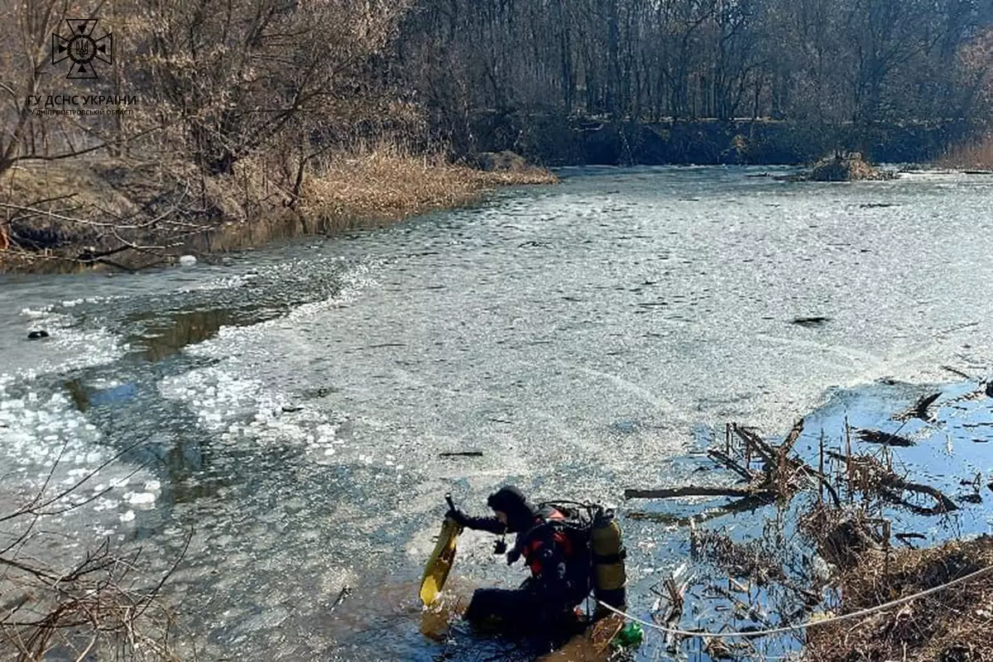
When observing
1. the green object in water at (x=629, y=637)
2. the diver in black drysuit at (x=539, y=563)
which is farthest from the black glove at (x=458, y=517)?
the green object in water at (x=629, y=637)

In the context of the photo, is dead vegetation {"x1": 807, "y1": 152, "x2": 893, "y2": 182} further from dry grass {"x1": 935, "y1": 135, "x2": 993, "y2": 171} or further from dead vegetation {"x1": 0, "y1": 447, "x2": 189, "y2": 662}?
dead vegetation {"x1": 0, "y1": 447, "x2": 189, "y2": 662}

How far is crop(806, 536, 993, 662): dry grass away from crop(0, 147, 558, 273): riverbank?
12183 mm

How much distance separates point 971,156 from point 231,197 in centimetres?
2576

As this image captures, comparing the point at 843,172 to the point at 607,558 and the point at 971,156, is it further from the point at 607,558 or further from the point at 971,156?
the point at 607,558

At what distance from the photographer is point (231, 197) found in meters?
19.5

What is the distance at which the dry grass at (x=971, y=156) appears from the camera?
30719 millimetres

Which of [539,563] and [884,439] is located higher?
[539,563]

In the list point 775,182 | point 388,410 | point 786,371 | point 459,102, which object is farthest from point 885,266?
point 459,102

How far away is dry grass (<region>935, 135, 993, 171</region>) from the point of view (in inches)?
1209

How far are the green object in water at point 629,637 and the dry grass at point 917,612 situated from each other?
0.74 m

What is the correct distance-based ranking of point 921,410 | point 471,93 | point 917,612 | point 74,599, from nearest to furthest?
point 74,599 < point 917,612 < point 921,410 < point 471,93

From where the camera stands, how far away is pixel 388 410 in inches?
301

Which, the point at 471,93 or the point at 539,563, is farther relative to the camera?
the point at 471,93

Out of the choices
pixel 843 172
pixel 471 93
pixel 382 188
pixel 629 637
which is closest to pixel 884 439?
pixel 629 637
